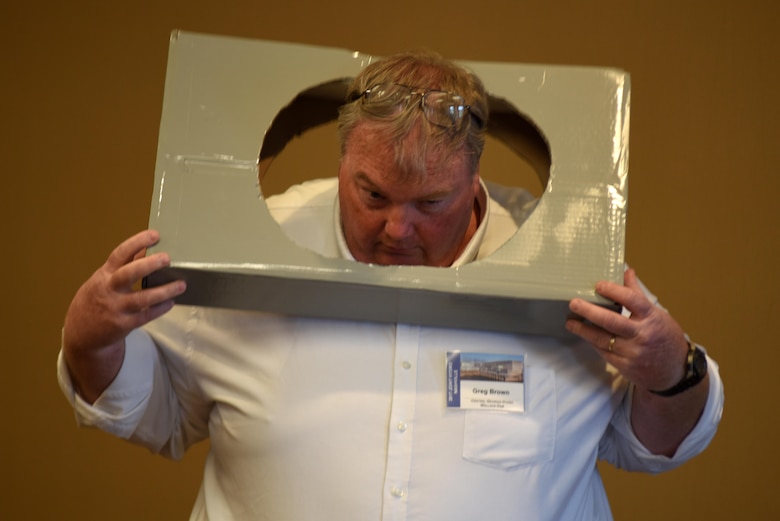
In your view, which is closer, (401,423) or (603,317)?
(603,317)

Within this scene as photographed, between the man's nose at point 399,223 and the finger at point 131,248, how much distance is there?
0.29 meters

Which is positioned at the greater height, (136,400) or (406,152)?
(406,152)

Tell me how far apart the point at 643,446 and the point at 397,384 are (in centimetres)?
35

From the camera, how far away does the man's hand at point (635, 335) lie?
115 cm

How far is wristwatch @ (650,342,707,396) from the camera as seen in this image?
1.22 m

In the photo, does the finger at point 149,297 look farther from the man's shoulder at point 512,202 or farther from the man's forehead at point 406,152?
the man's shoulder at point 512,202

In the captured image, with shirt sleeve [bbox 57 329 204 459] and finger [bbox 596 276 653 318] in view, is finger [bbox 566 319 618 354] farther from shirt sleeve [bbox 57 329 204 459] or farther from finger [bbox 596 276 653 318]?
shirt sleeve [bbox 57 329 204 459]

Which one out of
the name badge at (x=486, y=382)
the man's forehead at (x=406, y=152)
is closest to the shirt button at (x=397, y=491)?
the name badge at (x=486, y=382)

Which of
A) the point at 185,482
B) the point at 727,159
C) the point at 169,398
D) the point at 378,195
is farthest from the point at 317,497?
the point at 727,159

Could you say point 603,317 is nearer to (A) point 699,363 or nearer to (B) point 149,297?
(A) point 699,363

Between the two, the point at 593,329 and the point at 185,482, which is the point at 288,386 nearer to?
the point at 593,329

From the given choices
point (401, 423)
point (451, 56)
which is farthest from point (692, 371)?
point (451, 56)

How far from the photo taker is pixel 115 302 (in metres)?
1.12

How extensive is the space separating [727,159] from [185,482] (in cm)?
149
